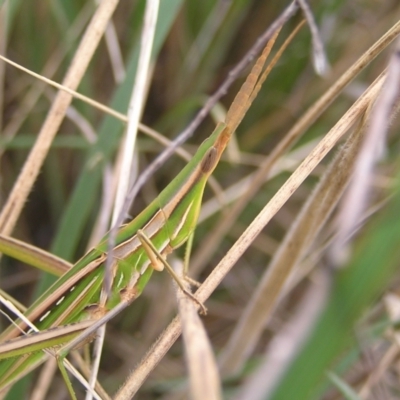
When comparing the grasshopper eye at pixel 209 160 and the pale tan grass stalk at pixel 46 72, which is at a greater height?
the pale tan grass stalk at pixel 46 72

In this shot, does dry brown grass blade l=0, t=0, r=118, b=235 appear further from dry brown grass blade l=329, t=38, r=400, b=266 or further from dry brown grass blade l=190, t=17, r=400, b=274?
dry brown grass blade l=329, t=38, r=400, b=266

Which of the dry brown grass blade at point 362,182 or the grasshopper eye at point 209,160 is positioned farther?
the grasshopper eye at point 209,160

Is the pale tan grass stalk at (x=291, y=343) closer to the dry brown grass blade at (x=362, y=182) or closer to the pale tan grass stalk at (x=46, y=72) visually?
the dry brown grass blade at (x=362, y=182)

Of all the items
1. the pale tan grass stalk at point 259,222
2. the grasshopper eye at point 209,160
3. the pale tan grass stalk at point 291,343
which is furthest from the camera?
the grasshopper eye at point 209,160

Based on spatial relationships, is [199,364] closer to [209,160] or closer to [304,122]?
[209,160]

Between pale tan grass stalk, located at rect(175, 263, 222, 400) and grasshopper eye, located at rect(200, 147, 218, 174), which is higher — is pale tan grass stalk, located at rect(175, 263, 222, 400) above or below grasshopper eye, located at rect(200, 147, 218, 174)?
below

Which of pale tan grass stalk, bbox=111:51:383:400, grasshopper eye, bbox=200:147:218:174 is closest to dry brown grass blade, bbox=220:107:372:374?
pale tan grass stalk, bbox=111:51:383:400

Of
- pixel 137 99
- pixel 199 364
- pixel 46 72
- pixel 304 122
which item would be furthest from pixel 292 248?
pixel 46 72

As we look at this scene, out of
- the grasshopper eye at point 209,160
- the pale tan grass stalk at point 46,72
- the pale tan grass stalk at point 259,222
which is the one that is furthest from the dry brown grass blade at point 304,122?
the pale tan grass stalk at point 46,72
